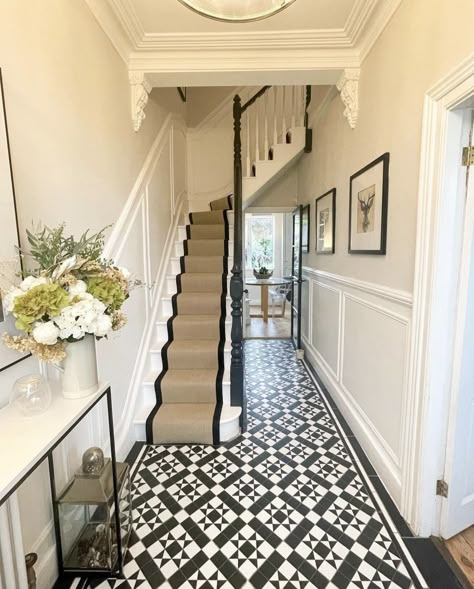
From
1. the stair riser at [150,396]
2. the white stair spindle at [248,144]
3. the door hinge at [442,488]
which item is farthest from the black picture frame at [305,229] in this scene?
the door hinge at [442,488]

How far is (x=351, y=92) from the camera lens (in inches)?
90.8

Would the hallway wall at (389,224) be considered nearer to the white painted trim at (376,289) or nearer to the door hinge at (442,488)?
the white painted trim at (376,289)

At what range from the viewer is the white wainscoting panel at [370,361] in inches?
69.0

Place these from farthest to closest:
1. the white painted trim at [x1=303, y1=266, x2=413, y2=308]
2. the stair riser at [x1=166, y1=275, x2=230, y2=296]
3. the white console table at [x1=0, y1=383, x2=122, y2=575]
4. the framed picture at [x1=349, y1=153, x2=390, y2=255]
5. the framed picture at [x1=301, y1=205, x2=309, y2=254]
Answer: the framed picture at [x1=301, y1=205, x2=309, y2=254] → the stair riser at [x1=166, y1=275, x2=230, y2=296] → the framed picture at [x1=349, y1=153, x2=390, y2=255] → the white painted trim at [x1=303, y1=266, x2=413, y2=308] → the white console table at [x1=0, y1=383, x2=122, y2=575]

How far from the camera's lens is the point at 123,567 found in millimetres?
1438

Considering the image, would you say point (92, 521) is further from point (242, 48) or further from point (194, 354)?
point (242, 48)

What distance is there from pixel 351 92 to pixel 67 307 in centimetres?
239

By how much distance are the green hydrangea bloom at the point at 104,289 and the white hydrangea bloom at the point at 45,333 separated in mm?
179

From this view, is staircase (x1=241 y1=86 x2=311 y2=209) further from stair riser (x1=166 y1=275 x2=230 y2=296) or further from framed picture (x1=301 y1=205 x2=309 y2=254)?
stair riser (x1=166 y1=275 x2=230 y2=296)

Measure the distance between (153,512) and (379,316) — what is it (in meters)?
1.71

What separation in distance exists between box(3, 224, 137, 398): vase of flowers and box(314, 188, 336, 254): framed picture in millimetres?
2165

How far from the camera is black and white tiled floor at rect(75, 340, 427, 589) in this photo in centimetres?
139

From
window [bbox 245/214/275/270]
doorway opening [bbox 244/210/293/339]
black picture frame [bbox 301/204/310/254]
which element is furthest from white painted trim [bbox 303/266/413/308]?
window [bbox 245/214/275/270]

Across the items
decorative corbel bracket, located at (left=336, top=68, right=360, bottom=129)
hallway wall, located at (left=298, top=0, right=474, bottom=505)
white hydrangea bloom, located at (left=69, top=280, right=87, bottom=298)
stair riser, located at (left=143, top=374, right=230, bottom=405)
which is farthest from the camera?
stair riser, located at (left=143, top=374, right=230, bottom=405)
